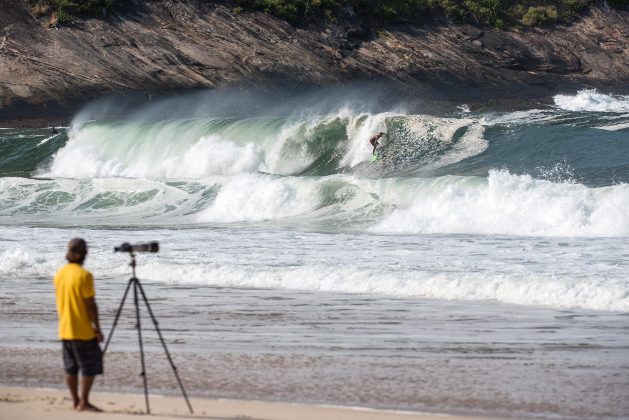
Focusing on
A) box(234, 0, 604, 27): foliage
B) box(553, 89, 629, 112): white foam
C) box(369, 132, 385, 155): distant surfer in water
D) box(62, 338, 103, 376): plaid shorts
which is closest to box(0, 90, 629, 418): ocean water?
box(369, 132, 385, 155): distant surfer in water

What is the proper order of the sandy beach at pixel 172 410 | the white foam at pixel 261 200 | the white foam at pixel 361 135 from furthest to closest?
the white foam at pixel 361 135
the white foam at pixel 261 200
the sandy beach at pixel 172 410

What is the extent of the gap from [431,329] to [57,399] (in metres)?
4.26

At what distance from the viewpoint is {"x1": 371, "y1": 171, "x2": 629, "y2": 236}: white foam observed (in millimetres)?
21281

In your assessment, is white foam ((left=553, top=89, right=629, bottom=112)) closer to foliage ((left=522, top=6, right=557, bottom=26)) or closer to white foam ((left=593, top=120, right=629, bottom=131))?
foliage ((left=522, top=6, right=557, bottom=26))

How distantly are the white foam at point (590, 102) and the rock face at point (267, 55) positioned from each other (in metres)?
1.45

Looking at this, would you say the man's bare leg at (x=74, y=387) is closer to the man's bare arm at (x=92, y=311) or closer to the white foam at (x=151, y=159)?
the man's bare arm at (x=92, y=311)

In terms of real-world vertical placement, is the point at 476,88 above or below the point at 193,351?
above

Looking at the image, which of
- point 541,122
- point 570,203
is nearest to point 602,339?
point 570,203

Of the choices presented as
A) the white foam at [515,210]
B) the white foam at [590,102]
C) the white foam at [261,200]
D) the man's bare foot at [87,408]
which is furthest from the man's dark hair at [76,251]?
the white foam at [590,102]

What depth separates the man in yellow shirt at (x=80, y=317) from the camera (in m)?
8.25

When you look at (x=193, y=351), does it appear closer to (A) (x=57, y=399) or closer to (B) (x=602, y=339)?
(A) (x=57, y=399)

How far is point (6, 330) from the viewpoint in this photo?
1195 cm

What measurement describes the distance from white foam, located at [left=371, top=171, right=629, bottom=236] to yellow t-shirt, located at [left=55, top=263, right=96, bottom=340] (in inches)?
543

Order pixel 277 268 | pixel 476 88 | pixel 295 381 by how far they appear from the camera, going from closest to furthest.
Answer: pixel 295 381 < pixel 277 268 < pixel 476 88
